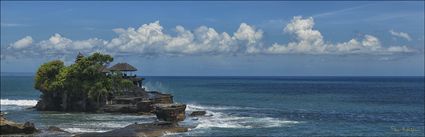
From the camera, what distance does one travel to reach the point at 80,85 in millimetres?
98625

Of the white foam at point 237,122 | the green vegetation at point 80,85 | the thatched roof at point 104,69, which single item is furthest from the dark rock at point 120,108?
the white foam at point 237,122

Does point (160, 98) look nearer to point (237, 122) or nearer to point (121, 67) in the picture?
point (121, 67)

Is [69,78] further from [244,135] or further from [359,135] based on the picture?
[359,135]

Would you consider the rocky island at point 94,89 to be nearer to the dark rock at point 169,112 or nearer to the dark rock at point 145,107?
the dark rock at point 145,107

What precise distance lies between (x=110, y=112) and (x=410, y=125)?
4540 cm

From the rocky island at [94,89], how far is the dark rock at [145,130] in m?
23.8

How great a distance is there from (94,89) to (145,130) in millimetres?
36004

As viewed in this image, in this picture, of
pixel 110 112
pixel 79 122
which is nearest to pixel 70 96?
pixel 110 112

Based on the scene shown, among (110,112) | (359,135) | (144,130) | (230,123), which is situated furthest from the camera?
(110,112)

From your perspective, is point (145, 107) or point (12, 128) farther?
Result: point (145, 107)

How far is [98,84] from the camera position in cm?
9644

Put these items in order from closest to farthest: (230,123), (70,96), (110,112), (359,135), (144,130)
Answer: (144,130) < (359,135) < (230,123) < (110,112) < (70,96)

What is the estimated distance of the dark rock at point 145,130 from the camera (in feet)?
185

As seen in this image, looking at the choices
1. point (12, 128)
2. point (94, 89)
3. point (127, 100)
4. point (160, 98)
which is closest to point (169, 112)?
point (160, 98)
